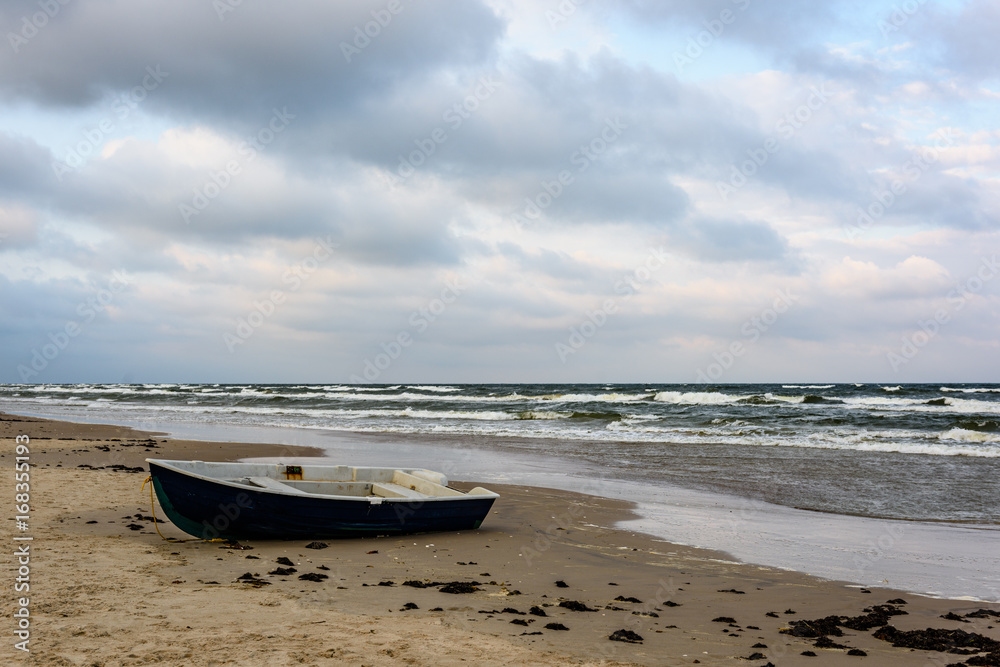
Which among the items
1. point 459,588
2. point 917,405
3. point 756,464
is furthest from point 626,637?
point 917,405

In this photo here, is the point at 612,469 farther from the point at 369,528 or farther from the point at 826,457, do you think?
the point at 369,528

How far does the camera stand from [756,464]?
1652cm

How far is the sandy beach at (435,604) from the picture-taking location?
447 cm

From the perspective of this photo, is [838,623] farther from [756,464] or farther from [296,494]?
[756,464]

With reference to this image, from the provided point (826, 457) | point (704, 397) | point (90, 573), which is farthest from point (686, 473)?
point (704, 397)

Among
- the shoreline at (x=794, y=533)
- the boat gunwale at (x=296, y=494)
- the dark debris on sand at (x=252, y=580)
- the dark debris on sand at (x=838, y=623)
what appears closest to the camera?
the dark debris on sand at (x=838, y=623)

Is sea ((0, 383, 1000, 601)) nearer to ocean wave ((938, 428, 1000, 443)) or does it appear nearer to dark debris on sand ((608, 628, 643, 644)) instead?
ocean wave ((938, 428, 1000, 443))

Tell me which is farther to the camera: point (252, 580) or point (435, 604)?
point (252, 580)

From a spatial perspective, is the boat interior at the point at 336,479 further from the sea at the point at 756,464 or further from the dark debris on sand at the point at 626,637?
the dark debris on sand at the point at 626,637

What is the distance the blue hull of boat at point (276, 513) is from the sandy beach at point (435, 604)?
17 centimetres

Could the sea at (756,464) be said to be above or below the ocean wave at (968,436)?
below

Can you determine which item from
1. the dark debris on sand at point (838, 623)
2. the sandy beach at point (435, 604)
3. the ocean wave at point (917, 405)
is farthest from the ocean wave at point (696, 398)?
the dark debris on sand at point (838, 623)

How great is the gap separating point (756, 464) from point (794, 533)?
7.59 metres

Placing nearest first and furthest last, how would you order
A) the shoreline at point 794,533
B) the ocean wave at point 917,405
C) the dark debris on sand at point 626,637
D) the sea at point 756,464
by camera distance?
the dark debris on sand at point 626,637 < the shoreline at point 794,533 < the sea at point 756,464 < the ocean wave at point 917,405
